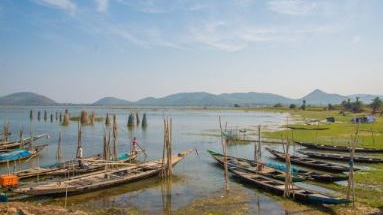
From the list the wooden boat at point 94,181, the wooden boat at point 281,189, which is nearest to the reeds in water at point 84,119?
the wooden boat at point 94,181

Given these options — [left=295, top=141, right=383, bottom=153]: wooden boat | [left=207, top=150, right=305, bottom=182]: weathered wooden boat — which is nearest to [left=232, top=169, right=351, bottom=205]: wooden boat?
[left=207, top=150, right=305, bottom=182]: weathered wooden boat

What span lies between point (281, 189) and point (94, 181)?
34.2 feet

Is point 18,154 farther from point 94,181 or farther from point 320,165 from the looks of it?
point 320,165

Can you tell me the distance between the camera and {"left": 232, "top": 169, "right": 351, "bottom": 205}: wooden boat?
641 inches

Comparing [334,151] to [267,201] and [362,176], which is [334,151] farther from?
[267,201]

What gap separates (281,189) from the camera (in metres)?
18.5

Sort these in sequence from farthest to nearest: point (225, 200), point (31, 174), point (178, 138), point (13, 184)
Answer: point (178, 138)
point (31, 174)
point (225, 200)
point (13, 184)

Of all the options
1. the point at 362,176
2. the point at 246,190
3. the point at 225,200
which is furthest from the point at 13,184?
the point at 362,176

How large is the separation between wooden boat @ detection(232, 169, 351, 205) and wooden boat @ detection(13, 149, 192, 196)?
548cm

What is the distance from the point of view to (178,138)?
47.6 metres

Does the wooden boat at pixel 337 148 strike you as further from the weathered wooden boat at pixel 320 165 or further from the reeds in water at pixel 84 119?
the reeds in water at pixel 84 119

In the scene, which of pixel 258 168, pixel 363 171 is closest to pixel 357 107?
pixel 363 171

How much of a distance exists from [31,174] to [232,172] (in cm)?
1284

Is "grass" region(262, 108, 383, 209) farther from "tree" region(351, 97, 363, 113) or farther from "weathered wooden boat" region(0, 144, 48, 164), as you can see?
"tree" region(351, 97, 363, 113)
